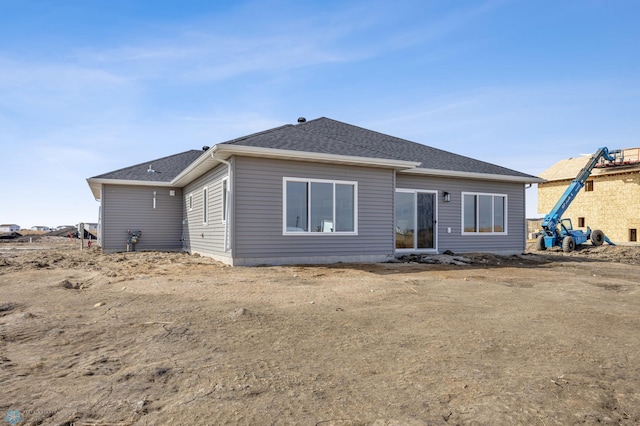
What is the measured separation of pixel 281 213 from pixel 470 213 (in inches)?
273

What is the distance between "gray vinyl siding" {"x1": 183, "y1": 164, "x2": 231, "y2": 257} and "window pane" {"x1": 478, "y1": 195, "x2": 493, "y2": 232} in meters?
8.42

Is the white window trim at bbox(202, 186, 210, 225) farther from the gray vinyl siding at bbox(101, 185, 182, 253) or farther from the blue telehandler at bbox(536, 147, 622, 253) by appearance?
the blue telehandler at bbox(536, 147, 622, 253)

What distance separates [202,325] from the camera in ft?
14.6

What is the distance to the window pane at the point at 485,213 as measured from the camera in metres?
13.6

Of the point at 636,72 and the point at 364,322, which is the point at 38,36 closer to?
the point at 364,322

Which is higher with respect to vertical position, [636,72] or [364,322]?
[636,72]

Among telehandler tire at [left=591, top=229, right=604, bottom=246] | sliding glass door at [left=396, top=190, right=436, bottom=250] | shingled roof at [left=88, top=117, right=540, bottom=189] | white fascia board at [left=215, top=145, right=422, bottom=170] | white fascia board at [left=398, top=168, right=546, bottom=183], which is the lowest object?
telehandler tire at [left=591, top=229, right=604, bottom=246]

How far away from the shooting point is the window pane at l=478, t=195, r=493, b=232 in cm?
1360

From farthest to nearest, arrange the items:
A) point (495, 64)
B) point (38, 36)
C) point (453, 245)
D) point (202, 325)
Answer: point (453, 245), point (495, 64), point (38, 36), point (202, 325)

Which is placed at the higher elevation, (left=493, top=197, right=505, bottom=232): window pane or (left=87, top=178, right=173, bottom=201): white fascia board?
(left=87, top=178, right=173, bottom=201): white fascia board

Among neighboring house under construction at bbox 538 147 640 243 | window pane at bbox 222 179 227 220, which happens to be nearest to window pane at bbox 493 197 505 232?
window pane at bbox 222 179 227 220

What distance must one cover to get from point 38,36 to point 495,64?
40.1 feet

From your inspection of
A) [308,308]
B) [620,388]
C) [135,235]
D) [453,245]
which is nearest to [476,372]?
[620,388]

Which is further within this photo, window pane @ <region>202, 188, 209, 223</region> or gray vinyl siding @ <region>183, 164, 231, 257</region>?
window pane @ <region>202, 188, 209, 223</region>
